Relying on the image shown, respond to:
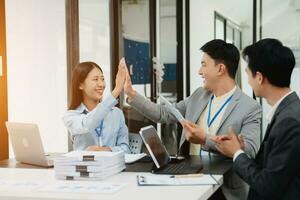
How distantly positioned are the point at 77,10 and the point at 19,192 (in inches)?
105

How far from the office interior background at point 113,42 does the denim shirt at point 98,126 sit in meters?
1.05

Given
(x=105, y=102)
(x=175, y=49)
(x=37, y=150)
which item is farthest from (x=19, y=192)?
(x=175, y=49)

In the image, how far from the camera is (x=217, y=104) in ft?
9.58

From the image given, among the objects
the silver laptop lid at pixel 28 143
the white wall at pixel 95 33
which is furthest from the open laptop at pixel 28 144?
the white wall at pixel 95 33

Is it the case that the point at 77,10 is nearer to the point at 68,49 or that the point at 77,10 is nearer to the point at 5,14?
the point at 68,49

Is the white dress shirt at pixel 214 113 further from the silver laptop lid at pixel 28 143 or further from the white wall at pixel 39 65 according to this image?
the white wall at pixel 39 65

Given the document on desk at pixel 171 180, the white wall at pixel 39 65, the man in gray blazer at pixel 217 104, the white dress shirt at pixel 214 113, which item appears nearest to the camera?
the document on desk at pixel 171 180

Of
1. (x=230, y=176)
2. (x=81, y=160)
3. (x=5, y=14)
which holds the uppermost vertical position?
(x=5, y=14)

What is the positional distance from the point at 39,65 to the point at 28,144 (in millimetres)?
1881

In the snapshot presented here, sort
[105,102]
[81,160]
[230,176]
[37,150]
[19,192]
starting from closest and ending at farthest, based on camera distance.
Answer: [19,192] < [81,160] < [230,176] < [37,150] < [105,102]

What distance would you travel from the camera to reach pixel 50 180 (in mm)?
2139

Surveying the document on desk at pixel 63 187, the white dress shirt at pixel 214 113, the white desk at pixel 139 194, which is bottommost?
the document on desk at pixel 63 187

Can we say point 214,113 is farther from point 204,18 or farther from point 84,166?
point 204,18

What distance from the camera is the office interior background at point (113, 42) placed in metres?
4.17
